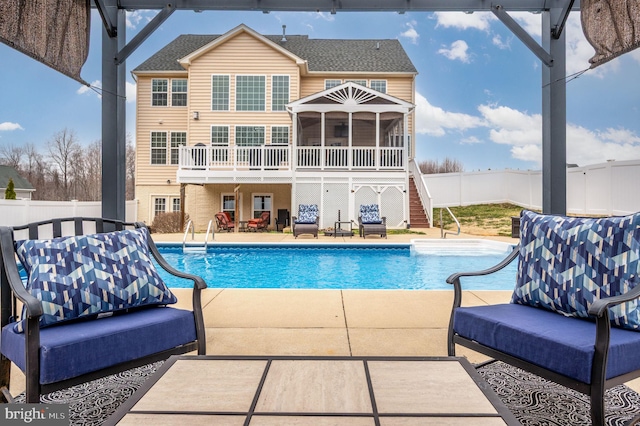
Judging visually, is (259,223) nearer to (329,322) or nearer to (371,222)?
(371,222)

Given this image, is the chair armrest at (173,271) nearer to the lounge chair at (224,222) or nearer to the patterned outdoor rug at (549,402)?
the patterned outdoor rug at (549,402)

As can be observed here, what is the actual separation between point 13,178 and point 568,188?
22.6m

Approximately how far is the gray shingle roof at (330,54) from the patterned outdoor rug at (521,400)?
15.7m

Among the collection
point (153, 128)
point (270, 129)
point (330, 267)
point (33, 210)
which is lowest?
point (330, 267)

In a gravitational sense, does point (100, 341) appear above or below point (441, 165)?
below

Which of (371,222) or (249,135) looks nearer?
(371,222)

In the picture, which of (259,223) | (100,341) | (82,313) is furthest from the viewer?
(259,223)

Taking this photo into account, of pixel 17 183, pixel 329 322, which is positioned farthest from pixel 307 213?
pixel 17 183

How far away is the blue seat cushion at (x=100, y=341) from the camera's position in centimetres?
185

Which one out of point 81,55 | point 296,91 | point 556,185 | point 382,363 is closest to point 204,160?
point 296,91

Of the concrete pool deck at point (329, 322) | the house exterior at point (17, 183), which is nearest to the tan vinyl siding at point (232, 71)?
the house exterior at point (17, 183)

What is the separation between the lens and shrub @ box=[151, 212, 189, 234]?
1416 cm

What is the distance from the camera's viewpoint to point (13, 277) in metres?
2.03

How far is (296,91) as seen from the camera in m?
15.9
